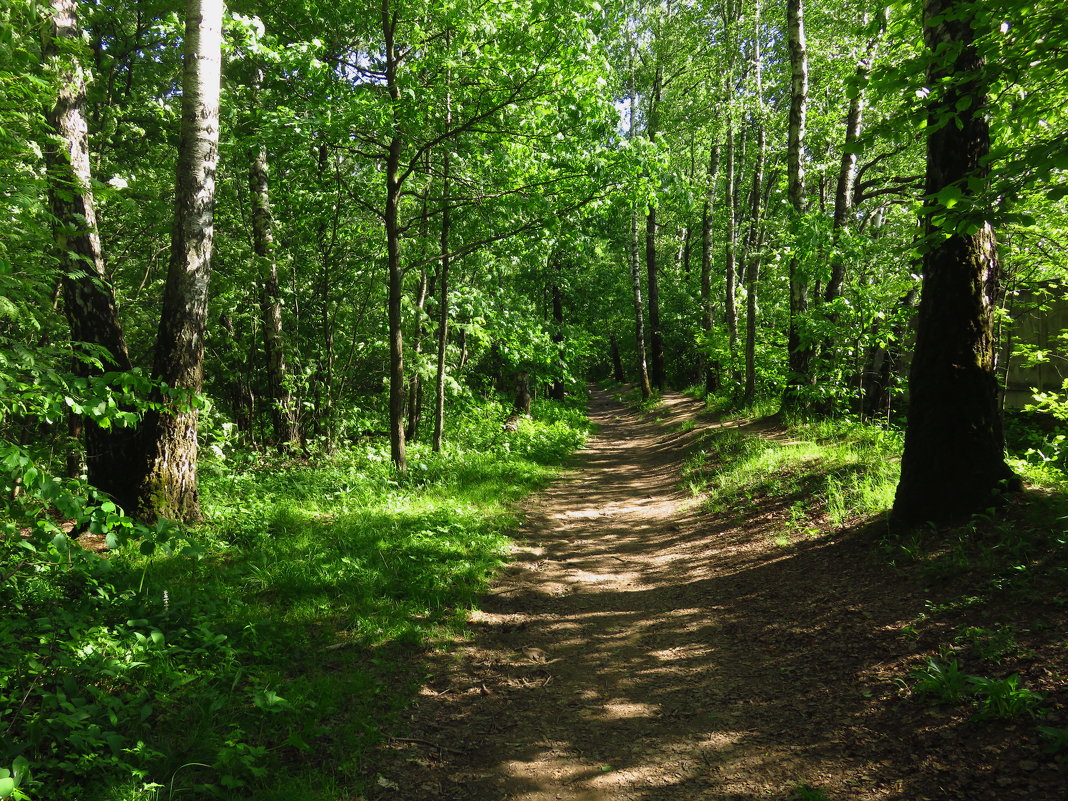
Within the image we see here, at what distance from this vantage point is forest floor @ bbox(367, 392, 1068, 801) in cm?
297

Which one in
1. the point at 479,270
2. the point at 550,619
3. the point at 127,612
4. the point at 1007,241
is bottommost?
the point at 550,619

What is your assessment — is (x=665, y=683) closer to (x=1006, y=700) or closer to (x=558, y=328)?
(x=1006, y=700)

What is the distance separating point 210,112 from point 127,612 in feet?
15.7

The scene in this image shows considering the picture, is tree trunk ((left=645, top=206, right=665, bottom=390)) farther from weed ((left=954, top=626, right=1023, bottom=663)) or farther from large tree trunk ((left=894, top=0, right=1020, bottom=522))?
weed ((left=954, top=626, right=1023, bottom=663))

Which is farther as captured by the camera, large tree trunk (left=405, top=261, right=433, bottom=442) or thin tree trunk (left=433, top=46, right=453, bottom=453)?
large tree trunk (left=405, top=261, right=433, bottom=442)

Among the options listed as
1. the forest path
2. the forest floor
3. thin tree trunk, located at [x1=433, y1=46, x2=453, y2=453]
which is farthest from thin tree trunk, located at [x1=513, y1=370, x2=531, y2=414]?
the forest floor

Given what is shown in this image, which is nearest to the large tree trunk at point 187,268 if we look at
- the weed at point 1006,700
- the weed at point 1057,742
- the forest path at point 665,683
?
the forest path at point 665,683

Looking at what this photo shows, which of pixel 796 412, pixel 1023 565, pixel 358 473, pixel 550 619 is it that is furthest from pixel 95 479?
pixel 796 412

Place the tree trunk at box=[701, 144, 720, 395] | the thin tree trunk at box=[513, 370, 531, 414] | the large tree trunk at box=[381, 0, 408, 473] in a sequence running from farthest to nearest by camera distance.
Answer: the tree trunk at box=[701, 144, 720, 395] → the thin tree trunk at box=[513, 370, 531, 414] → the large tree trunk at box=[381, 0, 408, 473]

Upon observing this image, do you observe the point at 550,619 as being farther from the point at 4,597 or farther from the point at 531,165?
the point at 531,165

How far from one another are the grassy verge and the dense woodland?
0.03 metres

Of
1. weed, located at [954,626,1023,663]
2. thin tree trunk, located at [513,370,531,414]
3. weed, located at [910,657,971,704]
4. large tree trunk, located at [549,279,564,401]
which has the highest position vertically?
large tree trunk, located at [549,279,564,401]

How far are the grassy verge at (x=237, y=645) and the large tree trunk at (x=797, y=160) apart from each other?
7025 millimetres

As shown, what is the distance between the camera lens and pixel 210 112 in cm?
579
